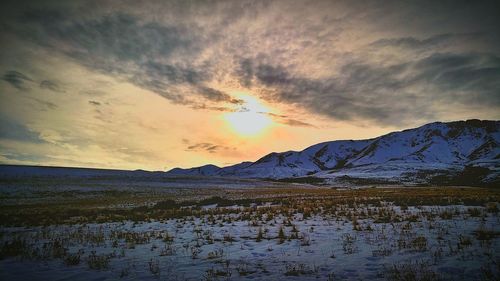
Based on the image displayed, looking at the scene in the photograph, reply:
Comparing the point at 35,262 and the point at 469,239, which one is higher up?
the point at 469,239

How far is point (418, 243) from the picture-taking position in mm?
9016

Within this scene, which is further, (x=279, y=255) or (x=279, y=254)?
(x=279, y=254)

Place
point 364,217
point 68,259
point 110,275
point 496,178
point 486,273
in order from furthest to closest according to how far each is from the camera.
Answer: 1. point 496,178
2. point 364,217
3. point 68,259
4. point 110,275
5. point 486,273

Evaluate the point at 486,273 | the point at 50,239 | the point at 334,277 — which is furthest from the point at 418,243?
the point at 50,239

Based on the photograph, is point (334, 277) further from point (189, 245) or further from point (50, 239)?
point (50, 239)

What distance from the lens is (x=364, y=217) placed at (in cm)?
1619

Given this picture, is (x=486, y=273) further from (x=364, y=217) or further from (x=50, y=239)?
(x=50, y=239)

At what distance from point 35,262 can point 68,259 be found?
1.09 meters

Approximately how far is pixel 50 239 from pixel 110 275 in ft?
24.6

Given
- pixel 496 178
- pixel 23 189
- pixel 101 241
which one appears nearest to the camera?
pixel 101 241

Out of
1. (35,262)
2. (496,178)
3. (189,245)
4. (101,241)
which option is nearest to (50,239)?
(101,241)

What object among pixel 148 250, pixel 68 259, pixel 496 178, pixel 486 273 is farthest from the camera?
pixel 496 178

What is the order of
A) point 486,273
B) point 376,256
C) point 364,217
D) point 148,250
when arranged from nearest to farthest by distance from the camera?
point 486,273 < point 376,256 < point 148,250 < point 364,217

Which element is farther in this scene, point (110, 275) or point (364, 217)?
point (364, 217)
